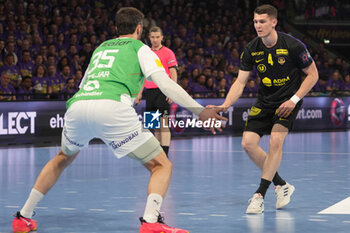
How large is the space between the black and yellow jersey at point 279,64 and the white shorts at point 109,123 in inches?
87.0

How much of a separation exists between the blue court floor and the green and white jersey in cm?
126

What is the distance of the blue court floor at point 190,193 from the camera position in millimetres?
6547

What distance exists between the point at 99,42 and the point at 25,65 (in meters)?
3.39

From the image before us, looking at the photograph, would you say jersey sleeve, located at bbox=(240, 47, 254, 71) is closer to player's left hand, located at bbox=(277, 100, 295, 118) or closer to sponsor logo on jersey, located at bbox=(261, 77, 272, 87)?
sponsor logo on jersey, located at bbox=(261, 77, 272, 87)

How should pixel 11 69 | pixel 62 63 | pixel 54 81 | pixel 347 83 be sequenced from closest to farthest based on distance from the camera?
pixel 11 69 → pixel 54 81 → pixel 62 63 → pixel 347 83

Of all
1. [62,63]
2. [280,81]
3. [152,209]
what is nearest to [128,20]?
[152,209]

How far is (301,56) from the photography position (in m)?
7.45

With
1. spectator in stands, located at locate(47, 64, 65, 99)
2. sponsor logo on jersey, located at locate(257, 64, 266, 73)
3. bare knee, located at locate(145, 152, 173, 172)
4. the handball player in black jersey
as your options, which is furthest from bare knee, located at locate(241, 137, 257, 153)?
spectator in stands, located at locate(47, 64, 65, 99)

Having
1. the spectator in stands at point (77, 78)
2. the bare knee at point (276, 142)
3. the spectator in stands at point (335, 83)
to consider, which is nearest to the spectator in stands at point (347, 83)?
the spectator in stands at point (335, 83)

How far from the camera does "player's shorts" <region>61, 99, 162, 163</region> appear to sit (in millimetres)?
5715

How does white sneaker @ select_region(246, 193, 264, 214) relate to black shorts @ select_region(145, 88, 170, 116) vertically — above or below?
below

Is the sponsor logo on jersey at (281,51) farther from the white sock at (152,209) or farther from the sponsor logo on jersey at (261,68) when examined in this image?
the white sock at (152,209)

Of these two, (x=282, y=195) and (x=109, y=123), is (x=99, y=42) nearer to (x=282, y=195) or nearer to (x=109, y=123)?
(x=282, y=195)

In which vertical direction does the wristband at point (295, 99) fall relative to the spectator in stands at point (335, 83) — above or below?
above
